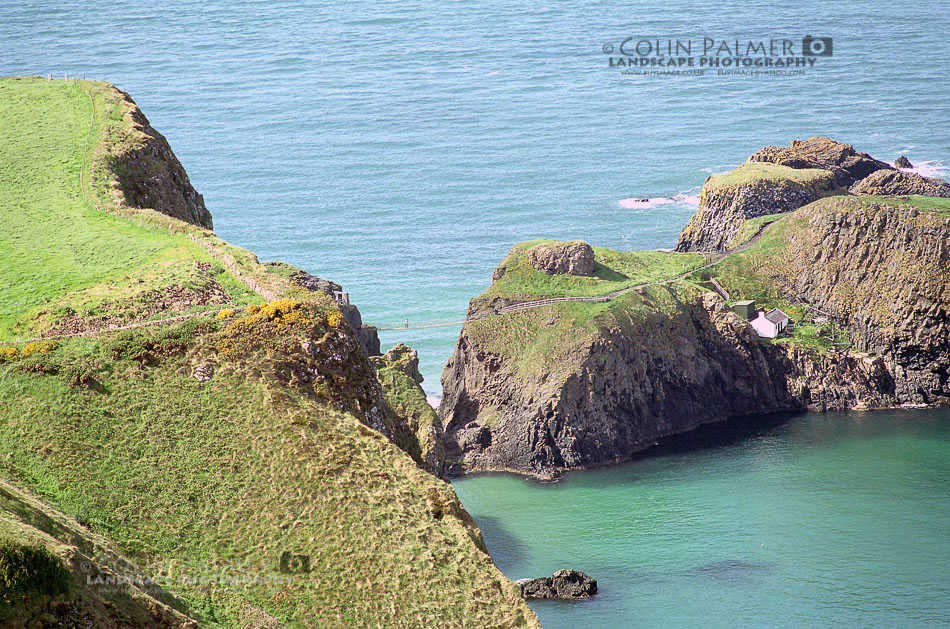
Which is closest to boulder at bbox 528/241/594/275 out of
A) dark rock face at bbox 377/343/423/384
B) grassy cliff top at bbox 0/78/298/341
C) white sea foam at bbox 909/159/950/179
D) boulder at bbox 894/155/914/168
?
dark rock face at bbox 377/343/423/384

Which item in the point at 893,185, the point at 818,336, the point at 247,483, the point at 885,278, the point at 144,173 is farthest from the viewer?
the point at 893,185

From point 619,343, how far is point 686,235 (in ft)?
129

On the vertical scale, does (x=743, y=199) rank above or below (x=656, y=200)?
above

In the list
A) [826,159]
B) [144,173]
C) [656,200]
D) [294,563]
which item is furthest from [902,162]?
[294,563]

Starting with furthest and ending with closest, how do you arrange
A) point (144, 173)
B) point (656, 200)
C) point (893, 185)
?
point (656, 200) < point (893, 185) < point (144, 173)

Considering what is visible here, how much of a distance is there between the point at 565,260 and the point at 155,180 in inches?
2004

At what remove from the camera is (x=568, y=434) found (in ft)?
340

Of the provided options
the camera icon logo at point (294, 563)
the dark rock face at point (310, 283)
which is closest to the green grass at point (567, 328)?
the dark rock face at point (310, 283)

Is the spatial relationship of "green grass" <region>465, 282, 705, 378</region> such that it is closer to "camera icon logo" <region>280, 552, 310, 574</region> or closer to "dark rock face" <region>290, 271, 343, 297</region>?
"dark rock face" <region>290, 271, 343, 297</region>

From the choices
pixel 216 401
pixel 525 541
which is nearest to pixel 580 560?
pixel 525 541

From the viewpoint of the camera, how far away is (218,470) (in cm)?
4553

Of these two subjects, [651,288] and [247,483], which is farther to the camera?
[651,288]

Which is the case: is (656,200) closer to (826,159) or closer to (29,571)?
(826,159)

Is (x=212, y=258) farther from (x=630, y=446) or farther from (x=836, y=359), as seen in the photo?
(x=836, y=359)
